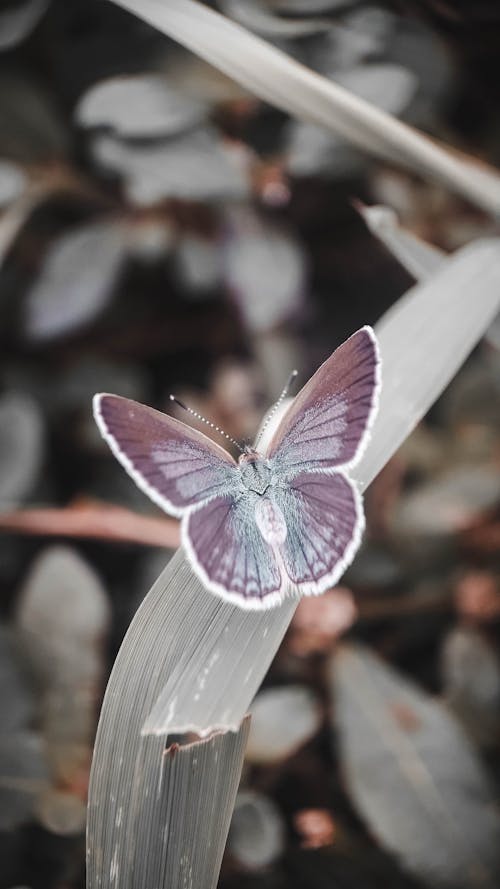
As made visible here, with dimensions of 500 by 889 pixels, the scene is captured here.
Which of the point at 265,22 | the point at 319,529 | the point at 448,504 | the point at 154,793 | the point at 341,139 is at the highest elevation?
the point at 265,22

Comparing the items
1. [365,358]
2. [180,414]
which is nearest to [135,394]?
[180,414]

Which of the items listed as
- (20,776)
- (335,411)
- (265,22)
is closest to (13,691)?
(20,776)

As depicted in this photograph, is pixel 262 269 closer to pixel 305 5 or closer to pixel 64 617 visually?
pixel 305 5

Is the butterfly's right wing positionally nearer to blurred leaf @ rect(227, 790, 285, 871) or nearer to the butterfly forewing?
the butterfly forewing

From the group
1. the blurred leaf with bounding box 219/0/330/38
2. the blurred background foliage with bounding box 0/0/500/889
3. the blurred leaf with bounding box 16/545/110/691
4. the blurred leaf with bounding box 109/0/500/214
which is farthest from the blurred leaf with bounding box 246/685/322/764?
the blurred leaf with bounding box 219/0/330/38

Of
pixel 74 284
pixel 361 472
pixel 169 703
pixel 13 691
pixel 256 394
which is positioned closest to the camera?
pixel 169 703

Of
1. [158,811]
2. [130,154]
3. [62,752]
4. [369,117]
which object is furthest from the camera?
[130,154]

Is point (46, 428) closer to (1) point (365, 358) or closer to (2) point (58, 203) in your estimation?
(2) point (58, 203)
